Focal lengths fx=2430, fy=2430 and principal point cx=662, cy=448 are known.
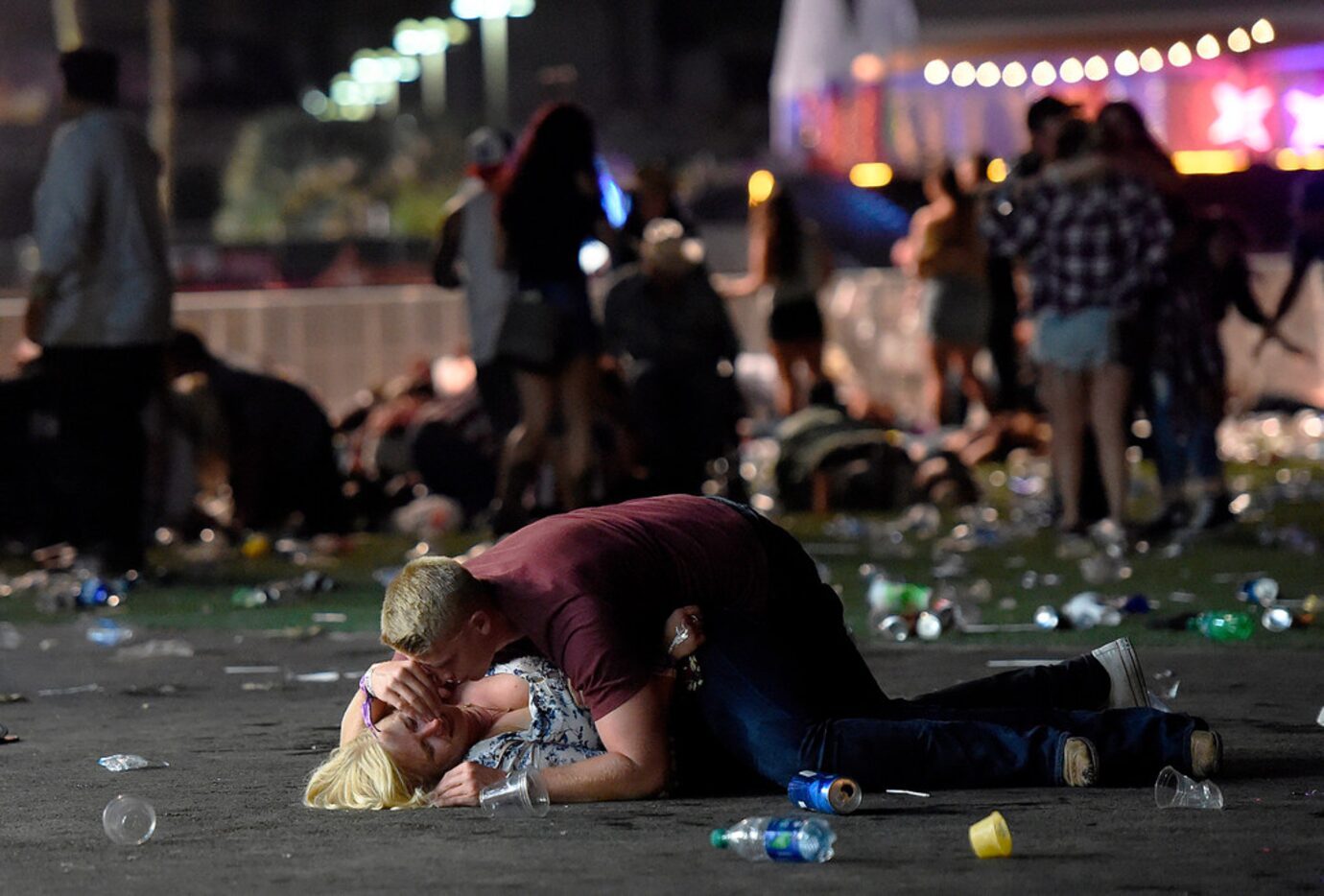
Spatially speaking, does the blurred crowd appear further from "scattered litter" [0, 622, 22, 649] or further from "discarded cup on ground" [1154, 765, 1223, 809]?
"discarded cup on ground" [1154, 765, 1223, 809]

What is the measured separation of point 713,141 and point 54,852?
194 ft

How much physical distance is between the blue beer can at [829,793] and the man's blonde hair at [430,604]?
0.79 metres

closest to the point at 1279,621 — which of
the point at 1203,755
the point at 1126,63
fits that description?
the point at 1203,755

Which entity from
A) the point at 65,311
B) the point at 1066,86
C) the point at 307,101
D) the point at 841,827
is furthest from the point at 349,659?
the point at 307,101

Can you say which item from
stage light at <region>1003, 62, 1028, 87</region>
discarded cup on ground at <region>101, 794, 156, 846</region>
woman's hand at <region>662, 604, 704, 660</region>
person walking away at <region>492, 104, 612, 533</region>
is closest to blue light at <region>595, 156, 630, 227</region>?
person walking away at <region>492, 104, 612, 533</region>

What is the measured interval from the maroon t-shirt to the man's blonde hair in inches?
4.3

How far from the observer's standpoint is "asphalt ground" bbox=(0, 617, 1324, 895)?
4570mm

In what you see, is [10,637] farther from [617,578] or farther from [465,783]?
[617,578]

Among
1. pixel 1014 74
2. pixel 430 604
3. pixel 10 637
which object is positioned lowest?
pixel 10 637

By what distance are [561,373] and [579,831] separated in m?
7.12

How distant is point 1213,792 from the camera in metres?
5.25

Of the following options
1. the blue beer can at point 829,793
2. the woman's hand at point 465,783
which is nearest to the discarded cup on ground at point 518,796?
the woman's hand at point 465,783

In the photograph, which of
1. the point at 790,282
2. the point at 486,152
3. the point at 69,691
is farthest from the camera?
the point at 790,282

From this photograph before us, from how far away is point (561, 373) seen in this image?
1212cm
